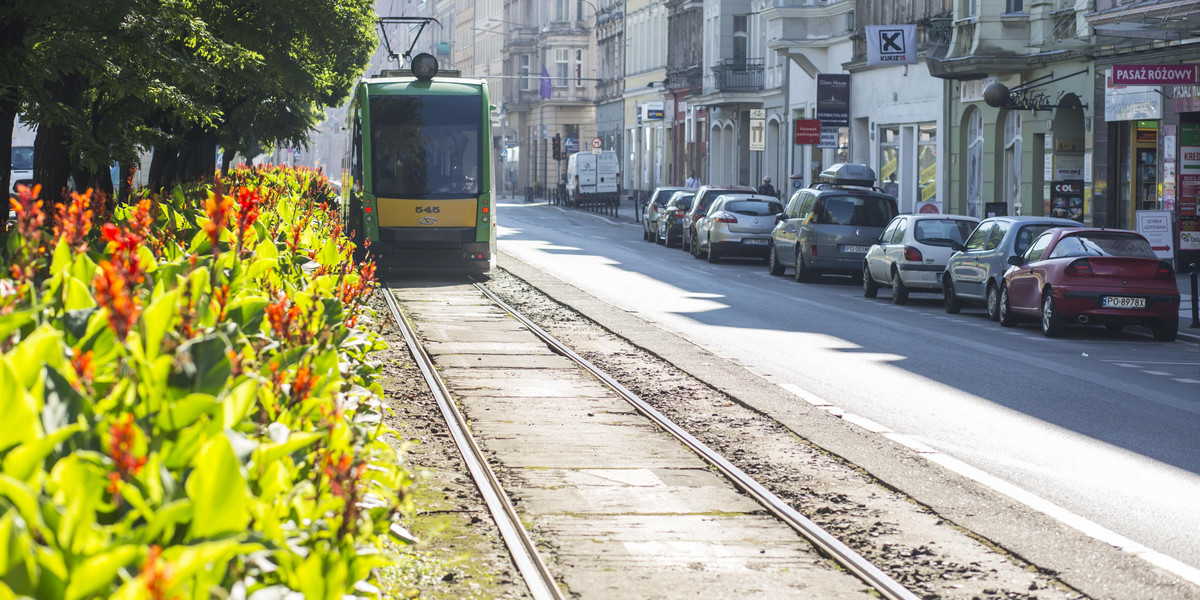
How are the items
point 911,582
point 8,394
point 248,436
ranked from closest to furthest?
point 8,394 → point 248,436 → point 911,582

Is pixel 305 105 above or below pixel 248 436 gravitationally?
above

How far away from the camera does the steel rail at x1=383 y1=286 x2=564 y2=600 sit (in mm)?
6500

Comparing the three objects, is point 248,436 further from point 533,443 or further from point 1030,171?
point 1030,171

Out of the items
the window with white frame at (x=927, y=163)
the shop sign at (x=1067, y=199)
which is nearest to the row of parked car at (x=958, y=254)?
the shop sign at (x=1067, y=199)

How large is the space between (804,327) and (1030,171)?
56.8 feet

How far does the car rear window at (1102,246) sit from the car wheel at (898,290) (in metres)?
5.01

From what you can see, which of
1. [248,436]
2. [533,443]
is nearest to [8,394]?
[248,436]

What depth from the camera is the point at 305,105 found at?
3553 cm

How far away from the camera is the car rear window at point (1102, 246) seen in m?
19.2

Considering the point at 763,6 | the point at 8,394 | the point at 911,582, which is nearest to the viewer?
the point at 8,394

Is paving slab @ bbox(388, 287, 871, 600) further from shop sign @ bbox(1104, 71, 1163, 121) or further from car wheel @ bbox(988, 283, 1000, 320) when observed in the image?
shop sign @ bbox(1104, 71, 1163, 121)

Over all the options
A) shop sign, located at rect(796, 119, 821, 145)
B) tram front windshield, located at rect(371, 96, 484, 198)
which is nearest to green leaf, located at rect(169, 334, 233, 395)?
tram front windshield, located at rect(371, 96, 484, 198)

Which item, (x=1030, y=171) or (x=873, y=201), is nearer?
(x=873, y=201)

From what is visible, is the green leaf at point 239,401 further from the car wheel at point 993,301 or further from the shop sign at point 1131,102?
the shop sign at point 1131,102
